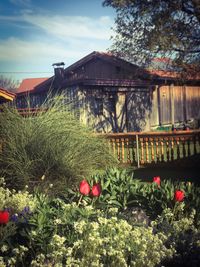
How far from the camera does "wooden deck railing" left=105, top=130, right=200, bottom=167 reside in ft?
37.2

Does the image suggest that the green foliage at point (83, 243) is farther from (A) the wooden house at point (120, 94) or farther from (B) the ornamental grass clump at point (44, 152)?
(A) the wooden house at point (120, 94)

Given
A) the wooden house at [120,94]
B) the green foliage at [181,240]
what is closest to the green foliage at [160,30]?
the wooden house at [120,94]

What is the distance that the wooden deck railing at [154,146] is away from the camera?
11336mm

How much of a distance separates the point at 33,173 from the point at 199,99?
77.1 ft

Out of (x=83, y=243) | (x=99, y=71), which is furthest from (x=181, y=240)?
(x=99, y=71)

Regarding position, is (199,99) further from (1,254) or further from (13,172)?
(1,254)

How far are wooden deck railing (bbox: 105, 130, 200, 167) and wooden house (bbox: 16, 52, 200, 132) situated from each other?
5435mm

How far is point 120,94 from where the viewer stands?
819 inches

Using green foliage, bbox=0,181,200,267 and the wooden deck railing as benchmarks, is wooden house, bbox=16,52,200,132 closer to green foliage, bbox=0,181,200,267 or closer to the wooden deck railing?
the wooden deck railing

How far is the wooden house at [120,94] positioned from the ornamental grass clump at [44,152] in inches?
396

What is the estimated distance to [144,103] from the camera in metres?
22.3

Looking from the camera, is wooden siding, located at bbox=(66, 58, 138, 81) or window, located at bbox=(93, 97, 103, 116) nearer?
window, located at bbox=(93, 97, 103, 116)

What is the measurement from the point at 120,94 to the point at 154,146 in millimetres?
9578

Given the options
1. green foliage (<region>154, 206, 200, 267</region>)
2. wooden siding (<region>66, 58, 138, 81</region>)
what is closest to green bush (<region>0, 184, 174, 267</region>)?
green foliage (<region>154, 206, 200, 267</region>)
